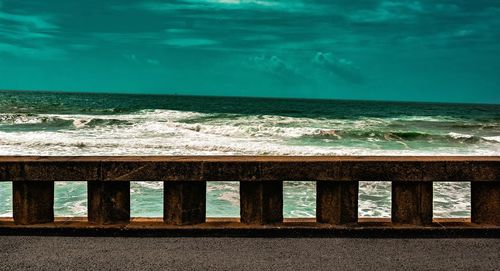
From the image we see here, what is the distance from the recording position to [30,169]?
153 inches

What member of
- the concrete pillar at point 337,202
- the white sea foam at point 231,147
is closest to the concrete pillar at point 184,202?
the concrete pillar at point 337,202

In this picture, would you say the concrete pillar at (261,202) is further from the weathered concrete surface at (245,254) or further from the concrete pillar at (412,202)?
the concrete pillar at (412,202)

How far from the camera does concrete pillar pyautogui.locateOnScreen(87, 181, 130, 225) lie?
157 inches

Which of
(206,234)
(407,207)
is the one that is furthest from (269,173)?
(407,207)

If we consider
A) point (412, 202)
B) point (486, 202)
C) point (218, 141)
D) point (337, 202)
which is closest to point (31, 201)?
point (337, 202)

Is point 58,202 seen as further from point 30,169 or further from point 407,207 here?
point 407,207

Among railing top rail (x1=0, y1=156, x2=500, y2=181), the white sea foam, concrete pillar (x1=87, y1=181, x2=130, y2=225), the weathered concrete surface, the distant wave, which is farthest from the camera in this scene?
the distant wave

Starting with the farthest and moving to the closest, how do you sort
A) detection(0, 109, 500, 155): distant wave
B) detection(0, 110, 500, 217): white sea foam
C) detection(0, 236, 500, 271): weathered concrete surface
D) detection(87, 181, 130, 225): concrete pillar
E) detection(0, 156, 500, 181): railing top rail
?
detection(0, 109, 500, 155): distant wave
detection(0, 110, 500, 217): white sea foam
detection(87, 181, 130, 225): concrete pillar
detection(0, 156, 500, 181): railing top rail
detection(0, 236, 500, 271): weathered concrete surface

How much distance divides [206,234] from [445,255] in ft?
5.85

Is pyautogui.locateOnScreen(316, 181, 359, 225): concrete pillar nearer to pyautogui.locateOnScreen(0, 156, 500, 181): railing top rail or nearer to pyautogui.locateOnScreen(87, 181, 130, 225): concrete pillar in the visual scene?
pyautogui.locateOnScreen(0, 156, 500, 181): railing top rail

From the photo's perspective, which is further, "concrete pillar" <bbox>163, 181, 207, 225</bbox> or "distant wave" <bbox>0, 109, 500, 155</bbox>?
"distant wave" <bbox>0, 109, 500, 155</bbox>

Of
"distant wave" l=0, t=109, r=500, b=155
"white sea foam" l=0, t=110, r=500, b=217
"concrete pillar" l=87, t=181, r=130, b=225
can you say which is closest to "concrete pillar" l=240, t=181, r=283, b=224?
"concrete pillar" l=87, t=181, r=130, b=225

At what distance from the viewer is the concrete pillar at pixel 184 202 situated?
3.96m

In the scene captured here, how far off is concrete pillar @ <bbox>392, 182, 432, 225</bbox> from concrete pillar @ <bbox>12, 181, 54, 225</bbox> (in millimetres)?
2791
